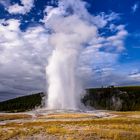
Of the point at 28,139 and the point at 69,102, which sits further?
the point at 69,102

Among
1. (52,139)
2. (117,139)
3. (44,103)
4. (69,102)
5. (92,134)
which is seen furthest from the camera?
(44,103)

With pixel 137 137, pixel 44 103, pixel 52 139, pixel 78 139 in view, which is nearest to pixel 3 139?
pixel 52 139

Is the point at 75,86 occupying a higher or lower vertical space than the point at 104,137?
higher

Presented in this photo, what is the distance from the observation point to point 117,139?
111 ft

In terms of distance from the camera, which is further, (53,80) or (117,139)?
(53,80)

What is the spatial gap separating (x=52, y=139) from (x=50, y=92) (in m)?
152

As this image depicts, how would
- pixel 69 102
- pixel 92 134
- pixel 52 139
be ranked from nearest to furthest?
1. pixel 52 139
2. pixel 92 134
3. pixel 69 102

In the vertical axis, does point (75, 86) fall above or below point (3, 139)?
above

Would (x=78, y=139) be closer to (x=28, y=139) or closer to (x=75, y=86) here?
(x=28, y=139)

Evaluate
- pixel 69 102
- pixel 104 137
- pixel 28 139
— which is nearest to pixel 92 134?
pixel 104 137

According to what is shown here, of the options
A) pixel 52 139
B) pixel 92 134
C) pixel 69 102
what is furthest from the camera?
pixel 69 102

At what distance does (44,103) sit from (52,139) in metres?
164

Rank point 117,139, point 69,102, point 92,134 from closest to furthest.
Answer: point 117,139 < point 92,134 < point 69,102

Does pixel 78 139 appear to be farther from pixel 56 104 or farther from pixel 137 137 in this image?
pixel 56 104
